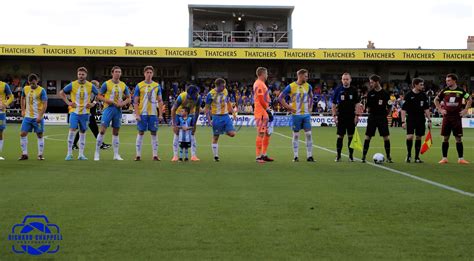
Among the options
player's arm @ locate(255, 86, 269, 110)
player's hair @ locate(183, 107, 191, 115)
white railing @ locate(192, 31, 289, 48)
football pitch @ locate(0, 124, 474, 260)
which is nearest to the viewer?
football pitch @ locate(0, 124, 474, 260)

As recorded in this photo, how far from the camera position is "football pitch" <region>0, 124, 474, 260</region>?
489 centimetres

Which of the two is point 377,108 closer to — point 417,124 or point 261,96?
point 417,124

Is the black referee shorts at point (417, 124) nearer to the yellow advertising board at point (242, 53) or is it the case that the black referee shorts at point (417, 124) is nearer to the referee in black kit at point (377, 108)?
the referee in black kit at point (377, 108)

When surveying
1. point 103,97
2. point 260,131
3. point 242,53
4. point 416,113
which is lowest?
point 260,131

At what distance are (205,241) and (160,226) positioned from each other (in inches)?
30.9

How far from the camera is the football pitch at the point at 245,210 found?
4891 mm

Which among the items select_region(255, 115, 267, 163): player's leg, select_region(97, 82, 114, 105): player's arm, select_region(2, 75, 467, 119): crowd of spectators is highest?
select_region(2, 75, 467, 119): crowd of spectators

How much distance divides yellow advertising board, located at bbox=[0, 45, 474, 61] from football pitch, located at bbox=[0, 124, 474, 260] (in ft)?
108

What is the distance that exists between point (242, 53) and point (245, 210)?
3849cm

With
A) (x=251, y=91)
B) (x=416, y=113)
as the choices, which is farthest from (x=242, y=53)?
(x=416, y=113)

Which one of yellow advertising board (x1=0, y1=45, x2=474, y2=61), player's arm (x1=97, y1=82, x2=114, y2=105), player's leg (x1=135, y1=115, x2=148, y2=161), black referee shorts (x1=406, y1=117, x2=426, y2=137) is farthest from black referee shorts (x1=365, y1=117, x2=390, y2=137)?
yellow advertising board (x1=0, y1=45, x2=474, y2=61)

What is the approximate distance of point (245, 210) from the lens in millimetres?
6645

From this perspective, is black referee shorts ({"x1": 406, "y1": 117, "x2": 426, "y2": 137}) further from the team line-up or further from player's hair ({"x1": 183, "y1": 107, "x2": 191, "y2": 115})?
player's hair ({"x1": 183, "y1": 107, "x2": 191, "y2": 115})

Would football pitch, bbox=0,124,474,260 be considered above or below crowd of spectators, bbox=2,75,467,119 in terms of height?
below
